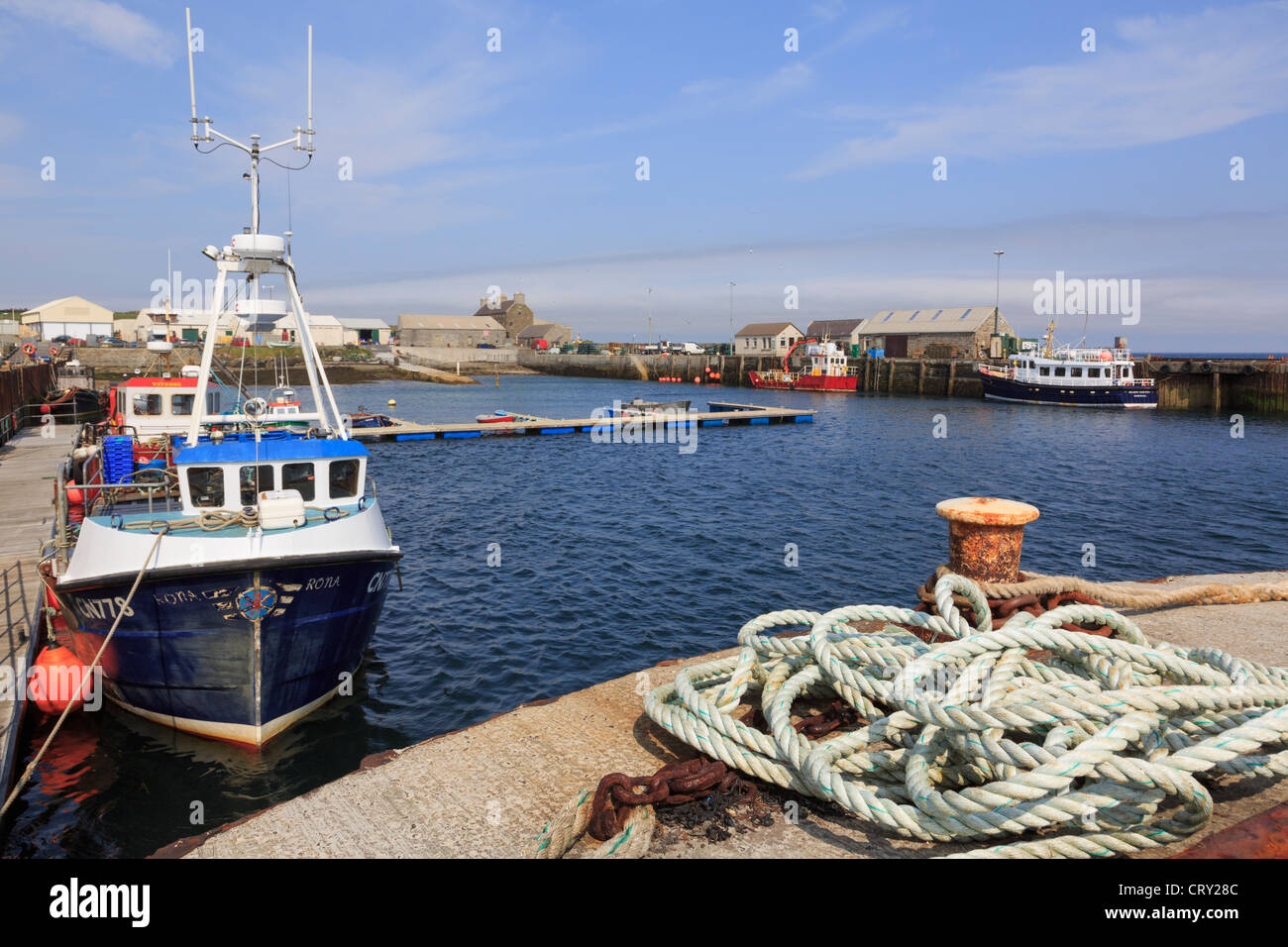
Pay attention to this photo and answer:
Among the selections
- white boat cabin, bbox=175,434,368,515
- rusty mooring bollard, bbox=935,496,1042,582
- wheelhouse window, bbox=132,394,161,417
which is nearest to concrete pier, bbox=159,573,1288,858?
rusty mooring bollard, bbox=935,496,1042,582

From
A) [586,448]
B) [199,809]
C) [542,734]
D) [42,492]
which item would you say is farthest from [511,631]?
[586,448]

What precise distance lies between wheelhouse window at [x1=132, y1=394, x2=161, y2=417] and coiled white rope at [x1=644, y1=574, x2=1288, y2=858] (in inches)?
809

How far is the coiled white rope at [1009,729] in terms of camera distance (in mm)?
3984

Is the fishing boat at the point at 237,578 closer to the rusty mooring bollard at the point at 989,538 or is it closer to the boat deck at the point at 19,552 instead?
the boat deck at the point at 19,552

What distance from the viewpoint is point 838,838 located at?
4496 mm

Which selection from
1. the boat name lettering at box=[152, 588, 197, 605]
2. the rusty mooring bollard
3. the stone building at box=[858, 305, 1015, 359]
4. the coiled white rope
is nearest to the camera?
the coiled white rope

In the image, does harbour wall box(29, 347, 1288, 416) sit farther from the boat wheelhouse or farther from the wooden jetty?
the boat wheelhouse

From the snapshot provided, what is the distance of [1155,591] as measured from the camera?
8.43 metres

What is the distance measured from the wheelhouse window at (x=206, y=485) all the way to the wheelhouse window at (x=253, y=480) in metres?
0.28

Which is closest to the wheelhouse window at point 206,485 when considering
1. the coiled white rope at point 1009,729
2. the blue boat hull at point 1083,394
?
the coiled white rope at point 1009,729

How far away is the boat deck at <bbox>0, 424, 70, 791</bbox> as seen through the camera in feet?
30.1

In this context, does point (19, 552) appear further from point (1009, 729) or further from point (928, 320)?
point (928, 320)

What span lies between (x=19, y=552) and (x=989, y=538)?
17103 millimetres
